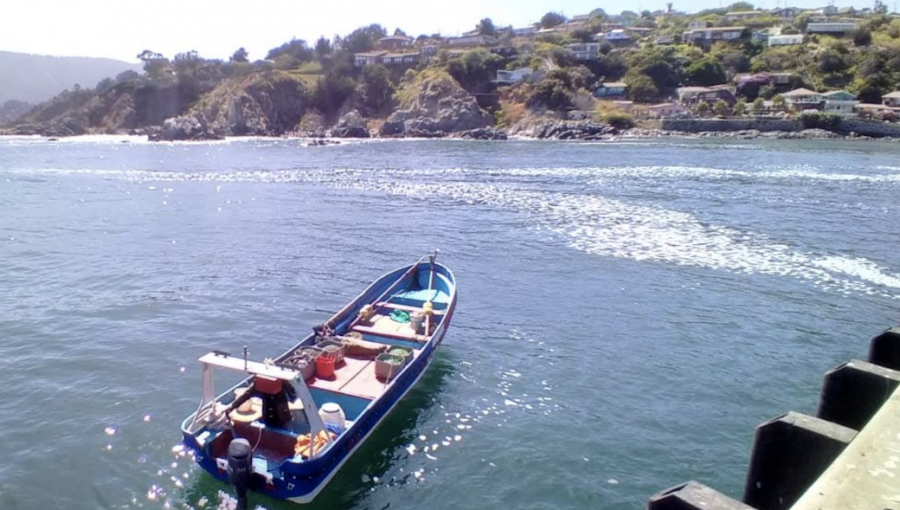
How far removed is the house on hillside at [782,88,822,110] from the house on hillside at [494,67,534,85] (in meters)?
60.6

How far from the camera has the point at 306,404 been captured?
1310cm

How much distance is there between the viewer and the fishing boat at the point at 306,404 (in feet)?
42.5

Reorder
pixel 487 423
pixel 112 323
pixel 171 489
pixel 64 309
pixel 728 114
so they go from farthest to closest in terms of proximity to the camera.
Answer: pixel 728 114, pixel 64 309, pixel 112 323, pixel 487 423, pixel 171 489

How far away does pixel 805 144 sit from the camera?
10475cm

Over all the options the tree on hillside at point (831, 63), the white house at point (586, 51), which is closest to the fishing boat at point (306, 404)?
the tree on hillside at point (831, 63)

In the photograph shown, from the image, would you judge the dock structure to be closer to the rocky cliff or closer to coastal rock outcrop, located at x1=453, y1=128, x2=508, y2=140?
coastal rock outcrop, located at x1=453, y1=128, x2=508, y2=140

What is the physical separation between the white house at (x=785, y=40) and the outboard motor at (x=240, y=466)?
196 metres

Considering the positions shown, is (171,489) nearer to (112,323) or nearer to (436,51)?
(112,323)

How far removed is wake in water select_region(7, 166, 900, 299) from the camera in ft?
103

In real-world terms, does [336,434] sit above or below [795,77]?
below

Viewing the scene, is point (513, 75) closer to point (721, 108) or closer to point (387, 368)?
point (721, 108)

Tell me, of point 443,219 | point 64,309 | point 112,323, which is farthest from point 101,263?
point 443,219

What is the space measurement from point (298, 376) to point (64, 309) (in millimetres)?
18096

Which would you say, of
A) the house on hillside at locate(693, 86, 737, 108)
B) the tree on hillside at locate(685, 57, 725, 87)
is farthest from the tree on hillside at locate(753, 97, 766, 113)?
the tree on hillside at locate(685, 57, 725, 87)
